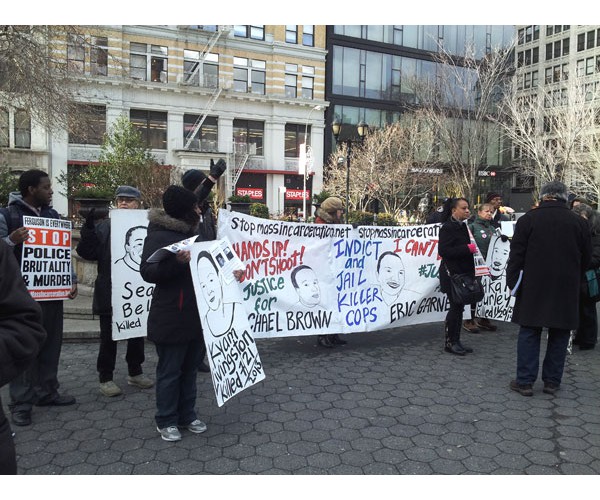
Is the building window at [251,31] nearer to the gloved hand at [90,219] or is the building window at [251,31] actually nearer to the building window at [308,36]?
the building window at [308,36]

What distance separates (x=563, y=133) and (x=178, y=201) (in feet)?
78.2

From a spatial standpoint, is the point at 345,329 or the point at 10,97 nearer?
the point at 345,329

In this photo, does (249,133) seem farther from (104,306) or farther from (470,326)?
(104,306)

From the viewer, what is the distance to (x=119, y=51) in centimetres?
3359

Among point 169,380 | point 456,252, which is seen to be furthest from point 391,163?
point 169,380

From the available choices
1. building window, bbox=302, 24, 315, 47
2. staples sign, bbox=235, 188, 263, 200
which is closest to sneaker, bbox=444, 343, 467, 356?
staples sign, bbox=235, 188, 263, 200

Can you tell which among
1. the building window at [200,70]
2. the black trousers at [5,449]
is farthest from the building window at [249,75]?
the black trousers at [5,449]

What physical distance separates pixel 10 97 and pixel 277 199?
83.2ft

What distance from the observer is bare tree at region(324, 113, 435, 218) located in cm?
2822

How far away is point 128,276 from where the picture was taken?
5.36 meters

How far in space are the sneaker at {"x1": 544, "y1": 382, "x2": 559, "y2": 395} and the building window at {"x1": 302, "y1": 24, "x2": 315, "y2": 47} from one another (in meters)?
39.2
